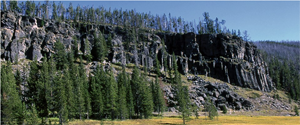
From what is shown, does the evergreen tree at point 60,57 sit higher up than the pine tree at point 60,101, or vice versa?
the evergreen tree at point 60,57

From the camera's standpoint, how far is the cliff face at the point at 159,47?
4171 inches

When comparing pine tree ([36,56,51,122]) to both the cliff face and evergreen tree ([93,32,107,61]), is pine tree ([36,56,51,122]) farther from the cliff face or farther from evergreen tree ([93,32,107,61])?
evergreen tree ([93,32,107,61])

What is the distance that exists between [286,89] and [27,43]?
199 metres

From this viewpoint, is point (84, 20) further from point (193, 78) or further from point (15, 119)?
point (15, 119)

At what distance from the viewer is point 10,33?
98.5m

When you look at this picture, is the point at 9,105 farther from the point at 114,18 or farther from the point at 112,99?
the point at 114,18

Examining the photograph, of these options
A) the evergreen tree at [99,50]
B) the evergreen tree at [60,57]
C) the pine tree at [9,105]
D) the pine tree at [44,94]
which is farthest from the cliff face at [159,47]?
the pine tree at [9,105]

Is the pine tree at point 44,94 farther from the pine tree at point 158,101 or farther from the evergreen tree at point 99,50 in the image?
the evergreen tree at point 99,50

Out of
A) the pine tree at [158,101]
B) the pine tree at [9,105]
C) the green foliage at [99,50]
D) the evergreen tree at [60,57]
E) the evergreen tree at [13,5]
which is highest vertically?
the evergreen tree at [13,5]

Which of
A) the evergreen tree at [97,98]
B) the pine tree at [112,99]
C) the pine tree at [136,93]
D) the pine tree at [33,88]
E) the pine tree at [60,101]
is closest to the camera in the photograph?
the pine tree at [60,101]

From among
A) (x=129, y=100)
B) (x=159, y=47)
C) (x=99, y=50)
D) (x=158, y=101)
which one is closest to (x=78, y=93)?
(x=129, y=100)

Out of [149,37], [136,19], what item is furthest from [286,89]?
[136,19]

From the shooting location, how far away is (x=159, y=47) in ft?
477

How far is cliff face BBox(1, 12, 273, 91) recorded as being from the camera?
348 feet
